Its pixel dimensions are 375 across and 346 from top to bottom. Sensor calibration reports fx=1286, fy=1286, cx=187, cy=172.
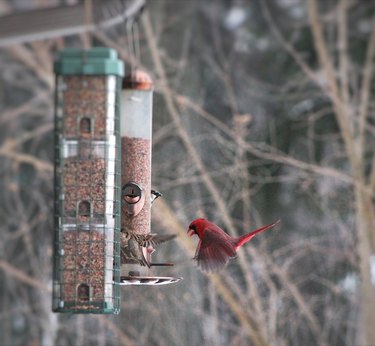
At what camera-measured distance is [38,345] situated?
1267 cm

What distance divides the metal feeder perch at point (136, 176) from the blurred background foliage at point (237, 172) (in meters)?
4.39

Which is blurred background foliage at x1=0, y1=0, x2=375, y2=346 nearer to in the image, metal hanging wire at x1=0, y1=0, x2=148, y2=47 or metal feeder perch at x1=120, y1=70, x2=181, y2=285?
metal hanging wire at x1=0, y1=0, x2=148, y2=47

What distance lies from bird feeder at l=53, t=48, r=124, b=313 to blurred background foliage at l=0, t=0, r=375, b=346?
4.85 meters

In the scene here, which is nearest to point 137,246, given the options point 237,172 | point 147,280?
point 147,280

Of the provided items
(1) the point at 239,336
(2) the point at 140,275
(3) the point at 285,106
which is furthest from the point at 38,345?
(2) the point at 140,275

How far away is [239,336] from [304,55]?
3.19 meters

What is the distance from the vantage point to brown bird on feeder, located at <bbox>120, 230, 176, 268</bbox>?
6242mm

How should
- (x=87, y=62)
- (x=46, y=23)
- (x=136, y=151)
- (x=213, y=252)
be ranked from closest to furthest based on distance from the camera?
1. (x=87, y=62)
2. (x=213, y=252)
3. (x=136, y=151)
4. (x=46, y=23)

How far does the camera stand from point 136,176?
253 inches

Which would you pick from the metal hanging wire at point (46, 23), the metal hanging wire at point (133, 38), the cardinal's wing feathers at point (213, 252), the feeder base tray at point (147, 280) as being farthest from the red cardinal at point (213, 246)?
the metal hanging wire at point (46, 23)

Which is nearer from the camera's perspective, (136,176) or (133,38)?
(136,176)

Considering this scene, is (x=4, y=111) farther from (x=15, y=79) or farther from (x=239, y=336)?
(x=239, y=336)

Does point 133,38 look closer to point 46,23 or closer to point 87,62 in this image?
point 46,23

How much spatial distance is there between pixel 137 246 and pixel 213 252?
1.25 ft
